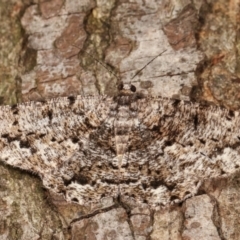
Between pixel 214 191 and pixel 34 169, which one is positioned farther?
pixel 34 169

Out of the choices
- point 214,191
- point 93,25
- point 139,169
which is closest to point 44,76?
point 93,25

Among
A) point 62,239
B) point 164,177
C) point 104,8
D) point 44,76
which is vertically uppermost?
point 104,8

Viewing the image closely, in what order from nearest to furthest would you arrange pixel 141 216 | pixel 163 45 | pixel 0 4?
pixel 141 216
pixel 163 45
pixel 0 4

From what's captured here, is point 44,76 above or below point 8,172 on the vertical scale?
above

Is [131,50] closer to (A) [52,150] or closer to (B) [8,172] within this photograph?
(A) [52,150]

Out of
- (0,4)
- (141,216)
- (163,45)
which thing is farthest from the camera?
(0,4)
